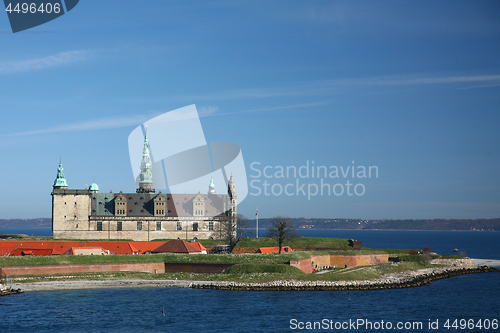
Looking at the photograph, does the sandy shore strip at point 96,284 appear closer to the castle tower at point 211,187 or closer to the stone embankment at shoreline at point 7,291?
the stone embankment at shoreline at point 7,291

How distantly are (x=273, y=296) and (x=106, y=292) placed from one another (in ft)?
59.7

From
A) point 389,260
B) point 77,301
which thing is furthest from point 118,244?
point 389,260

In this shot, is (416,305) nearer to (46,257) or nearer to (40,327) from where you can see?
(40,327)

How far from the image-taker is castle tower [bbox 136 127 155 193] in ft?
365

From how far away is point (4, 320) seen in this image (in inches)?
1813

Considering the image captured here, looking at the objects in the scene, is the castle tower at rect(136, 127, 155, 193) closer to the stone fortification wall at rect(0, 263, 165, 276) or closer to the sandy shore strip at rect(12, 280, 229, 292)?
the stone fortification wall at rect(0, 263, 165, 276)

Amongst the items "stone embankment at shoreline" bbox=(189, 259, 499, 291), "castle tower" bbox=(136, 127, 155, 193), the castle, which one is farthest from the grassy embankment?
"castle tower" bbox=(136, 127, 155, 193)

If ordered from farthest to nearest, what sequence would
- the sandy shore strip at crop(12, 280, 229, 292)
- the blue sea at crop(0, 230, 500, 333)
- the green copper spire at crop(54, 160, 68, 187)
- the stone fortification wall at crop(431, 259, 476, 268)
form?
1. the green copper spire at crop(54, 160, 68, 187)
2. the stone fortification wall at crop(431, 259, 476, 268)
3. the sandy shore strip at crop(12, 280, 229, 292)
4. the blue sea at crop(0, 230, 500, 333)

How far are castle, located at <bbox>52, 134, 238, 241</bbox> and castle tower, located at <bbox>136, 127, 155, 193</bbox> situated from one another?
9.55 ft

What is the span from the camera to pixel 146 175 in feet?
367
